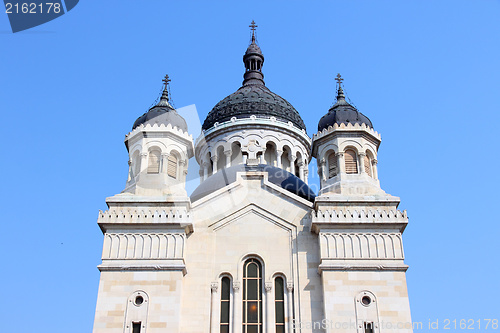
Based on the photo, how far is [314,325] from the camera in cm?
2069

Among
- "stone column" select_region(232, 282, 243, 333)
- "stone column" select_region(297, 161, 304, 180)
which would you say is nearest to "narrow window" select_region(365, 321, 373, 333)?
"stone column" select_region(232, 282, 243, 333)

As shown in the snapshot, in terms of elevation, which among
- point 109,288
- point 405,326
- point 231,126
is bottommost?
point 405,326

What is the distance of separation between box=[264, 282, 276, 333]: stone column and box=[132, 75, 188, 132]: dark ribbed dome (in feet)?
27.5

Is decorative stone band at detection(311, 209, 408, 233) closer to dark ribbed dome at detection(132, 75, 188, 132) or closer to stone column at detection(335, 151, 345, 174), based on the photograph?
stone column at detection(335, 151, 345, 174)

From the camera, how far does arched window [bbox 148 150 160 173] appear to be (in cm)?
2461

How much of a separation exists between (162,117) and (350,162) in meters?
8.45

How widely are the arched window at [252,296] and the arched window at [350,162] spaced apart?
5.77 metres

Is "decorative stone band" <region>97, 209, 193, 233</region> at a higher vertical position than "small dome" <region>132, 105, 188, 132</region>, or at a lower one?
lower

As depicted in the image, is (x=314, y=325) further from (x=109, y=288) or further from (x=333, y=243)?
(x=109, y=288)

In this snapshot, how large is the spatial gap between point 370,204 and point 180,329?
8632 mm

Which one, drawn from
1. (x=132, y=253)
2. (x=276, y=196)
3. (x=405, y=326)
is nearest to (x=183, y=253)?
(x=132, y=253)

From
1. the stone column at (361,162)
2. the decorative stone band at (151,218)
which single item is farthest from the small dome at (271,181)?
the decorative stone band at (151,218)

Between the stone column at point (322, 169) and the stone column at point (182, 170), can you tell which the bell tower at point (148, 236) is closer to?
the stone column at point (182, 170)

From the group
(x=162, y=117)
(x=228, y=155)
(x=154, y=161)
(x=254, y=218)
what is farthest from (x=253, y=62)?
(x=254, y=218)
